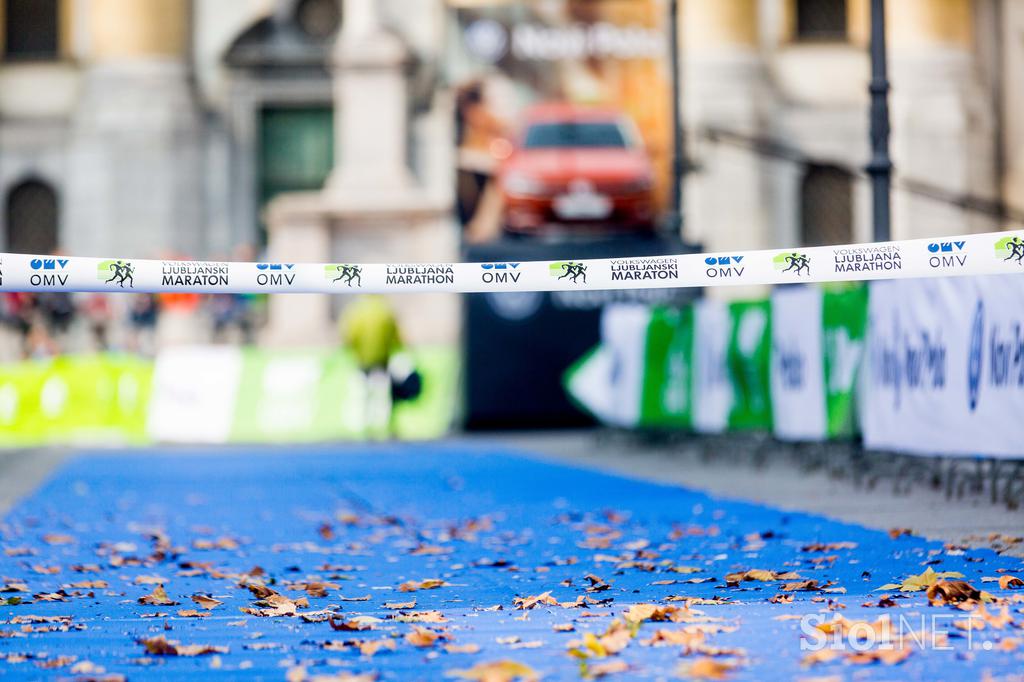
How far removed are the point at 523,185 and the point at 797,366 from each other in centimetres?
1748

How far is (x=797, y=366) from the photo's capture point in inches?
728

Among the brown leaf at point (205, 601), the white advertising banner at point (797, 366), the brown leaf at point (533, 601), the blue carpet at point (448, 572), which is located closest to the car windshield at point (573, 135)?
the white advertising banner at point (797, 366)

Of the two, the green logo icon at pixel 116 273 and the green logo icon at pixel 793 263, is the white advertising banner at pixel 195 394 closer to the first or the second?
the green logo icon at pixel 116 273

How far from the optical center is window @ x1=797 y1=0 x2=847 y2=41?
156 ft

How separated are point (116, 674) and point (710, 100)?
38803 millimetres

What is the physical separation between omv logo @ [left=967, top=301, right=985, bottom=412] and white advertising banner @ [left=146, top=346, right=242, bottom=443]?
54.0 ft

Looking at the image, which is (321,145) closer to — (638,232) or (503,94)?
(503,94)

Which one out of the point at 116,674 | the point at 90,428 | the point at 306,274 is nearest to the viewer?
the point at 116,674

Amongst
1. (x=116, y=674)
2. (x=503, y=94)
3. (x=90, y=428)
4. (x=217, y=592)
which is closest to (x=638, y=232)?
(x=503, y=94)

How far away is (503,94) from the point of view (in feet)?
122

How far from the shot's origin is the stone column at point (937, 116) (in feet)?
148

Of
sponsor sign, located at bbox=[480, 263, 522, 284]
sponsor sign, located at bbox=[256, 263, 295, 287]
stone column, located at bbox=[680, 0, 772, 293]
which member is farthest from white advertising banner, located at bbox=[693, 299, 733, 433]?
stone column, located at bbox=[680, 0, 772, 293]

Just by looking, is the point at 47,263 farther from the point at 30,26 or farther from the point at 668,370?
the point at 30,26

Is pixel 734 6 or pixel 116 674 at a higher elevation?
pixel 734 6
